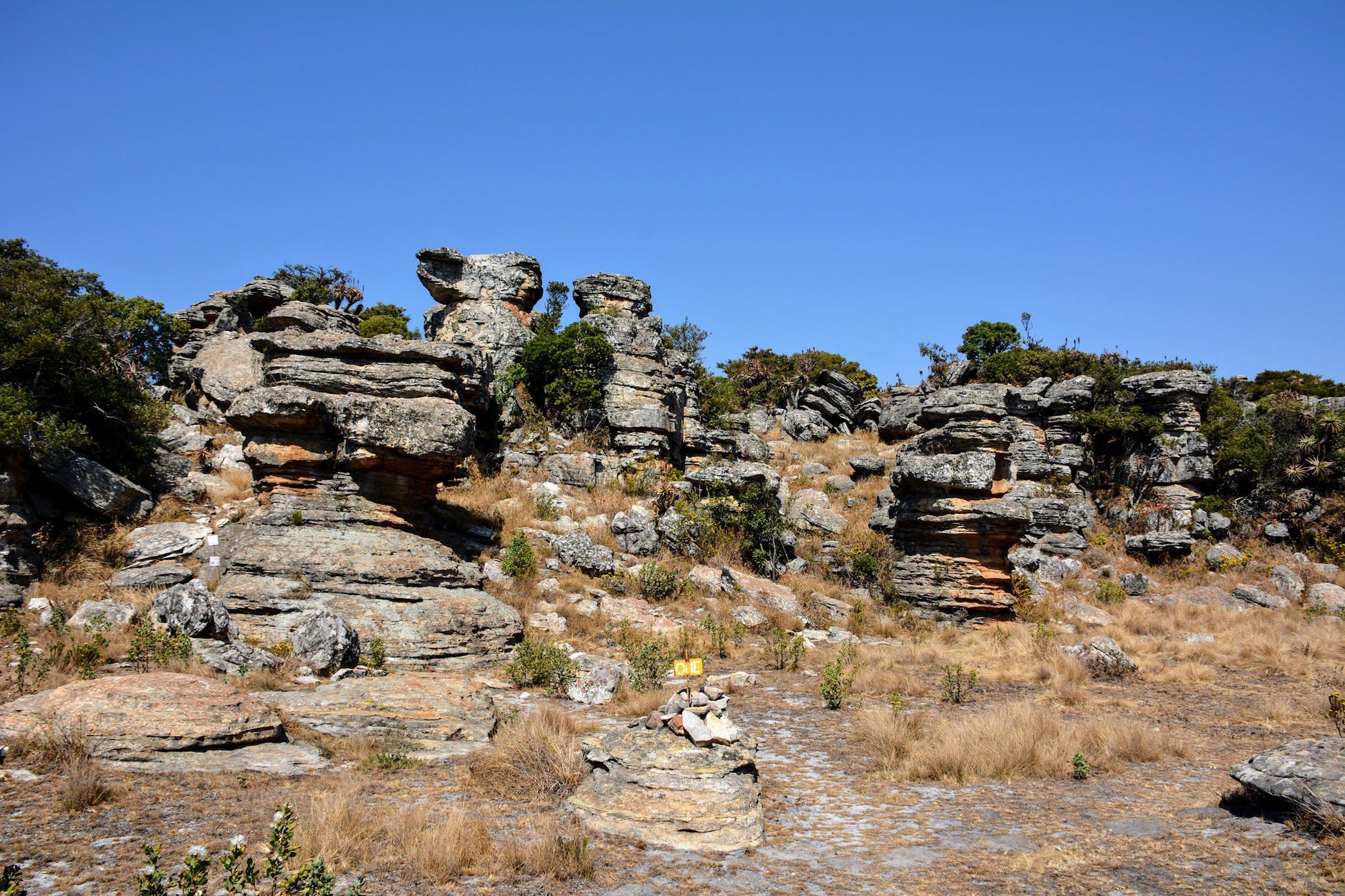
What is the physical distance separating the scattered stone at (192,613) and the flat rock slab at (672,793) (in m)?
6.47

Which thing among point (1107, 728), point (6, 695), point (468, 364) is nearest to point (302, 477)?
point (468, 364)

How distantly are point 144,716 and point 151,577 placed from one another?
19.8ft

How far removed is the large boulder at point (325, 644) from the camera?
1012cm

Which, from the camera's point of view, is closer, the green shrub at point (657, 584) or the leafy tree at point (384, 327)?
the green shrub at point (657, 584)

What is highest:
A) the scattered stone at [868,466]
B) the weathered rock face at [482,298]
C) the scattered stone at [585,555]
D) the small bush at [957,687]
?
→ the weathered rock face at [482,298]

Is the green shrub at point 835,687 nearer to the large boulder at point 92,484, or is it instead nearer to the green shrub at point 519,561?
the green shrub at point 519,561

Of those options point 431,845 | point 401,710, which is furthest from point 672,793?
point 401,710

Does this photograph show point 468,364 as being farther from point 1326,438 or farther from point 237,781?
point 1326,438

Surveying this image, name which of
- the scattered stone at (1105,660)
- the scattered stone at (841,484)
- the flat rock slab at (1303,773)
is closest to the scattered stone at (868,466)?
the scattered stone at (841,484)

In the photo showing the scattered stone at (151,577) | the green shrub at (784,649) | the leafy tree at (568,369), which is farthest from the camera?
the leafy tree at (568,369)

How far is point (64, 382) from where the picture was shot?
13.7 metres

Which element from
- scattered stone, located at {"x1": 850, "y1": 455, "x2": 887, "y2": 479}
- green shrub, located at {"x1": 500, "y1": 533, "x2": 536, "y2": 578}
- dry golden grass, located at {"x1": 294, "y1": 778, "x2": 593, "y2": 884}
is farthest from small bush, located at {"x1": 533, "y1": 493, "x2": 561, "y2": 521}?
dry golden grass, located at {"x1": 294, "y1": 778, "x2": 593, "y2": 884}

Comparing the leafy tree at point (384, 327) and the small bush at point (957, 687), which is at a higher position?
the leafy tree at point (384, 327)

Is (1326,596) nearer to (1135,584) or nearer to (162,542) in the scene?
(1135,584)
